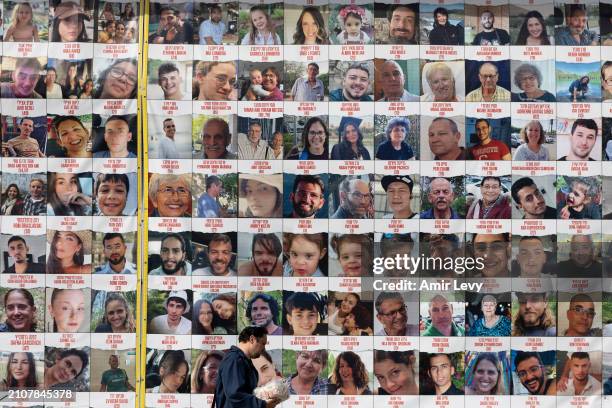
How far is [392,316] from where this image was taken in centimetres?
882

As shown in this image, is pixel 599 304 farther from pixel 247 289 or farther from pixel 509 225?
pixel 247 289

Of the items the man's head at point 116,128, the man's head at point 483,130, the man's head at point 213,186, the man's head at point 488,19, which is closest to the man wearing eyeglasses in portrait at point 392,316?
the man's head at point 483,130

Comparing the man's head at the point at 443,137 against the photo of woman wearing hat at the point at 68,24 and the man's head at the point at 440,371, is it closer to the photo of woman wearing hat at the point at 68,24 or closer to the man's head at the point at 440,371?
the man's head at the point at 440,371

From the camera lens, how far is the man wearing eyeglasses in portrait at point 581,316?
8.80m

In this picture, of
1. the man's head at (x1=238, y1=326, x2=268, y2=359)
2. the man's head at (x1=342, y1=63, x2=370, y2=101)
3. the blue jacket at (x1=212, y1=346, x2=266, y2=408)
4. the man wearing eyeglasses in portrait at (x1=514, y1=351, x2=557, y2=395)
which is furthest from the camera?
the man's head at (x1=342, y1=63, x2=370, y2=101)

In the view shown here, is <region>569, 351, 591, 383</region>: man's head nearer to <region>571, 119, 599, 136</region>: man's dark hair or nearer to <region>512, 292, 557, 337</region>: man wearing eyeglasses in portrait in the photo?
<region>512, 292, 557, 337</region>: man wearing eyeglasses in portrait

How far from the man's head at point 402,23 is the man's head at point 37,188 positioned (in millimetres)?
3240

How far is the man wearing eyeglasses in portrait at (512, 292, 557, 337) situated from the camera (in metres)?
8.80

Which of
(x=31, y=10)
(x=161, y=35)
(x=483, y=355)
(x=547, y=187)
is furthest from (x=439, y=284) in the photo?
(x=31, y=10)

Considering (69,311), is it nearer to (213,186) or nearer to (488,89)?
(213,186)

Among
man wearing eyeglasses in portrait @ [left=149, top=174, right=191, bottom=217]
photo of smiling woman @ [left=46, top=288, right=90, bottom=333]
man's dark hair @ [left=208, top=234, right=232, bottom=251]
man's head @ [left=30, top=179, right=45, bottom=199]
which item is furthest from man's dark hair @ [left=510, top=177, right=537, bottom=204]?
man's head @ [left=30, top=179, right=45, bottom=199]

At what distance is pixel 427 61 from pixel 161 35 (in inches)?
90.9

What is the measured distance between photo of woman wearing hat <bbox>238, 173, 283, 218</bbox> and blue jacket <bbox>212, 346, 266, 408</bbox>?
1.93m

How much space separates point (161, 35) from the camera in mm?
8938
